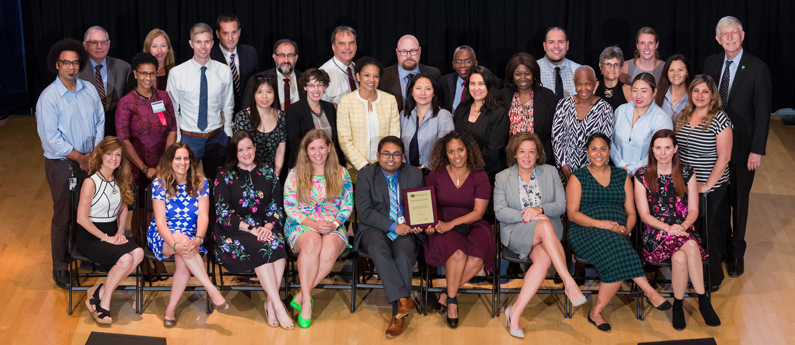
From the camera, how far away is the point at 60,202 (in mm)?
4629

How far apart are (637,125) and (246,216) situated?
2.53 metres

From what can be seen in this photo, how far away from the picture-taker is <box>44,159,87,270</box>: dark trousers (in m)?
4.62

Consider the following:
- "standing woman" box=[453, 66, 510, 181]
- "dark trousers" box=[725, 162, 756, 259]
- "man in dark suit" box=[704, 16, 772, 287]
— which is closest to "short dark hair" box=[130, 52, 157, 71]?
"standing woman" box=[453, 66, 510, 181]

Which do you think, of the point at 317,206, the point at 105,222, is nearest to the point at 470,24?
the point at 317,206

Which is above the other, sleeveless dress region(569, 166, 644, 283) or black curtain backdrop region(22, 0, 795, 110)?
black curtain backdrop region(22, 0, 795, 110)

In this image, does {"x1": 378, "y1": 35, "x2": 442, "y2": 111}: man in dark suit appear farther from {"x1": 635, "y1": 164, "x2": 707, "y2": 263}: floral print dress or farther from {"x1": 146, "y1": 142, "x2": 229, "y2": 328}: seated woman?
{"x1": 635, "y1": 164, "x2": 707, "y2": 263}: floral print dress

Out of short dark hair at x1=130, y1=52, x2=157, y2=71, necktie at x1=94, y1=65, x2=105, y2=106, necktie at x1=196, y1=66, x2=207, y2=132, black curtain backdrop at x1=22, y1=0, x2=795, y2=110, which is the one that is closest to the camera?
short dark hair at x1=130, y1=52, x2=157, y2=71

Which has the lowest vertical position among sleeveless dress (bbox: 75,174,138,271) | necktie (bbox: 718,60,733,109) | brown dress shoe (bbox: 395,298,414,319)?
brown dress shoe (bbox: 395,298,414,319)

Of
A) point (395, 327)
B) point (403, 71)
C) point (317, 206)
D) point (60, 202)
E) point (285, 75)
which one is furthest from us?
point (403, 71)

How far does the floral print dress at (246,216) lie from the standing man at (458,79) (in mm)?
1566

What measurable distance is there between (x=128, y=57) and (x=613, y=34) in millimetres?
4862

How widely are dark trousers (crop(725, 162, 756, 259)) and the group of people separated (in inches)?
0.5

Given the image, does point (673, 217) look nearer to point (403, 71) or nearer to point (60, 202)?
point (403, 71)

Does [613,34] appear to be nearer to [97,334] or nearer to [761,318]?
[761,318]
